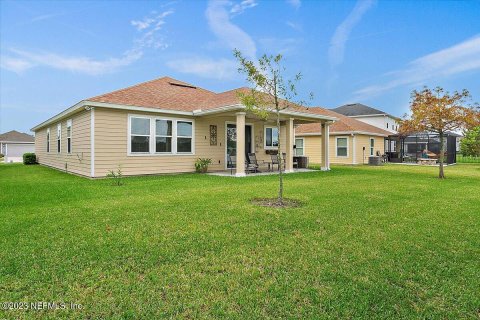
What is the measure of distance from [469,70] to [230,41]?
1684 cm

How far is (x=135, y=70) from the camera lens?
76.2 ft

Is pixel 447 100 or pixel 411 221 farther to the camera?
pixel 447 100

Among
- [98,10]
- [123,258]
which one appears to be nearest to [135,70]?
[98,10]

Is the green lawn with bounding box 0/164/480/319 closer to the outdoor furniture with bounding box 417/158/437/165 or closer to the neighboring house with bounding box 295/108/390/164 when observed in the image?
the neighboring house with bounding box 295/108/390/164

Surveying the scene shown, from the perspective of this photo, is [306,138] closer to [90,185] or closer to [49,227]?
[90,185]

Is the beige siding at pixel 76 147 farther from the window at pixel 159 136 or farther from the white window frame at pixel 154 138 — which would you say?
the window at pixel 159 136

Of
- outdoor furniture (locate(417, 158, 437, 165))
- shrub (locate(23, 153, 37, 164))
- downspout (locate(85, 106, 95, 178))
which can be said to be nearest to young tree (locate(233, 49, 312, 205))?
downspout (locate(85, 106, 95, 178))

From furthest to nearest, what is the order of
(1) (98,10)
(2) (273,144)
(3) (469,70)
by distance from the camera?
(3) (469,70) → (2) (273,144) → (1) (98,10)

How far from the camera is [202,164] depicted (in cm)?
1413

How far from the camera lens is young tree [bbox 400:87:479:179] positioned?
1251 cm

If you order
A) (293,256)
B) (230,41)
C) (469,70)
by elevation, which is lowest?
(293,256)

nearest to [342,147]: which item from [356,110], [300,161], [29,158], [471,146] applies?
[300,161]

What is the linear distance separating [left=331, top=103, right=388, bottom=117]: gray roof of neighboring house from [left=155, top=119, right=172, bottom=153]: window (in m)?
31.3

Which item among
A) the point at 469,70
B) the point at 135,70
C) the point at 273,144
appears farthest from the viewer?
the point at 135,70
